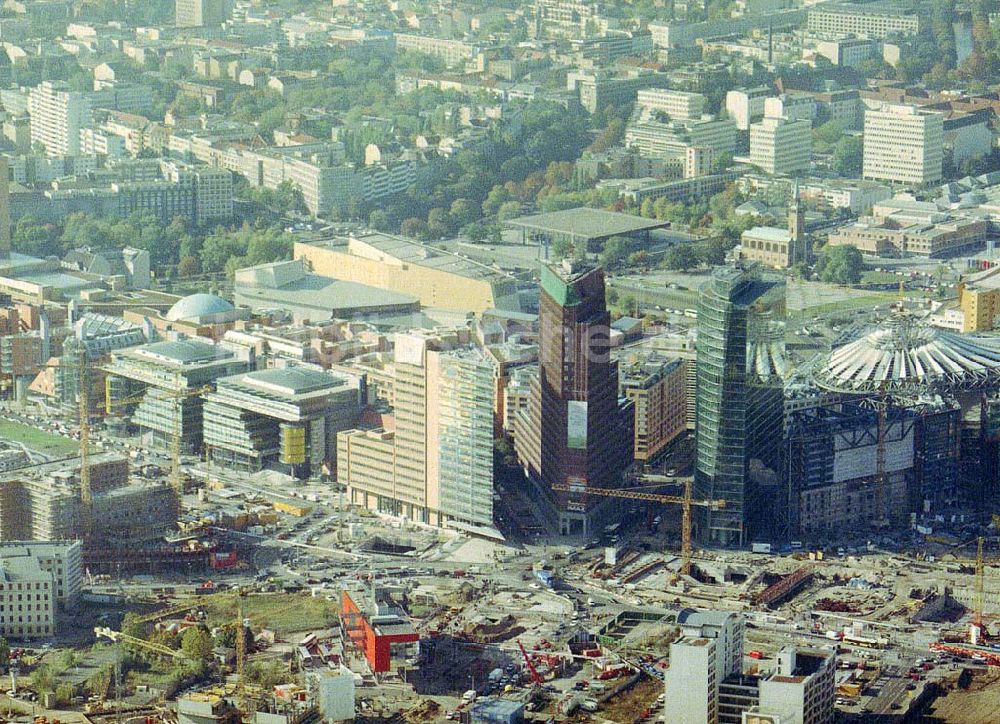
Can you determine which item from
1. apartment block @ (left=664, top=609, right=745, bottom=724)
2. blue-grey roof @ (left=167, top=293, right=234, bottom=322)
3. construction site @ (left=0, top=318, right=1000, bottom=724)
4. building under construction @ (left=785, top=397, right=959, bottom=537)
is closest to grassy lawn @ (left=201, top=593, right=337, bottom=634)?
construction site @ (left=0, top=318, right=1000, bottom=724)

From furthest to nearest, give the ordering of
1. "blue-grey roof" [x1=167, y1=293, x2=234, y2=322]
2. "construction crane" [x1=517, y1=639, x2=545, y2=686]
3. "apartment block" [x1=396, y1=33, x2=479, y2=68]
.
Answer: "apartment block" [x1=396, y1=33, x2=479, y2=68] → "blue-grey roof" [x1=167, y1=293, x2=234, y2=322] → "construction crane" [x1=517, y1=639, x2=545, y2=686]

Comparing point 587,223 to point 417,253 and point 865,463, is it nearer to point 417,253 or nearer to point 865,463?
point 417,253

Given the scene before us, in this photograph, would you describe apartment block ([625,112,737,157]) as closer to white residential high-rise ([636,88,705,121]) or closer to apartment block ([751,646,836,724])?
white residential high-rise ([636,88,705,121])

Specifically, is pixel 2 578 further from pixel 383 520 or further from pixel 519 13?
pixel 519 13

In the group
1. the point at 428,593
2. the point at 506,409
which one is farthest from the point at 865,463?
the point at 428,593

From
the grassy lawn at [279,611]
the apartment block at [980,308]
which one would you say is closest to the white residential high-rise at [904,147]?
the apartment block at [980,308]
